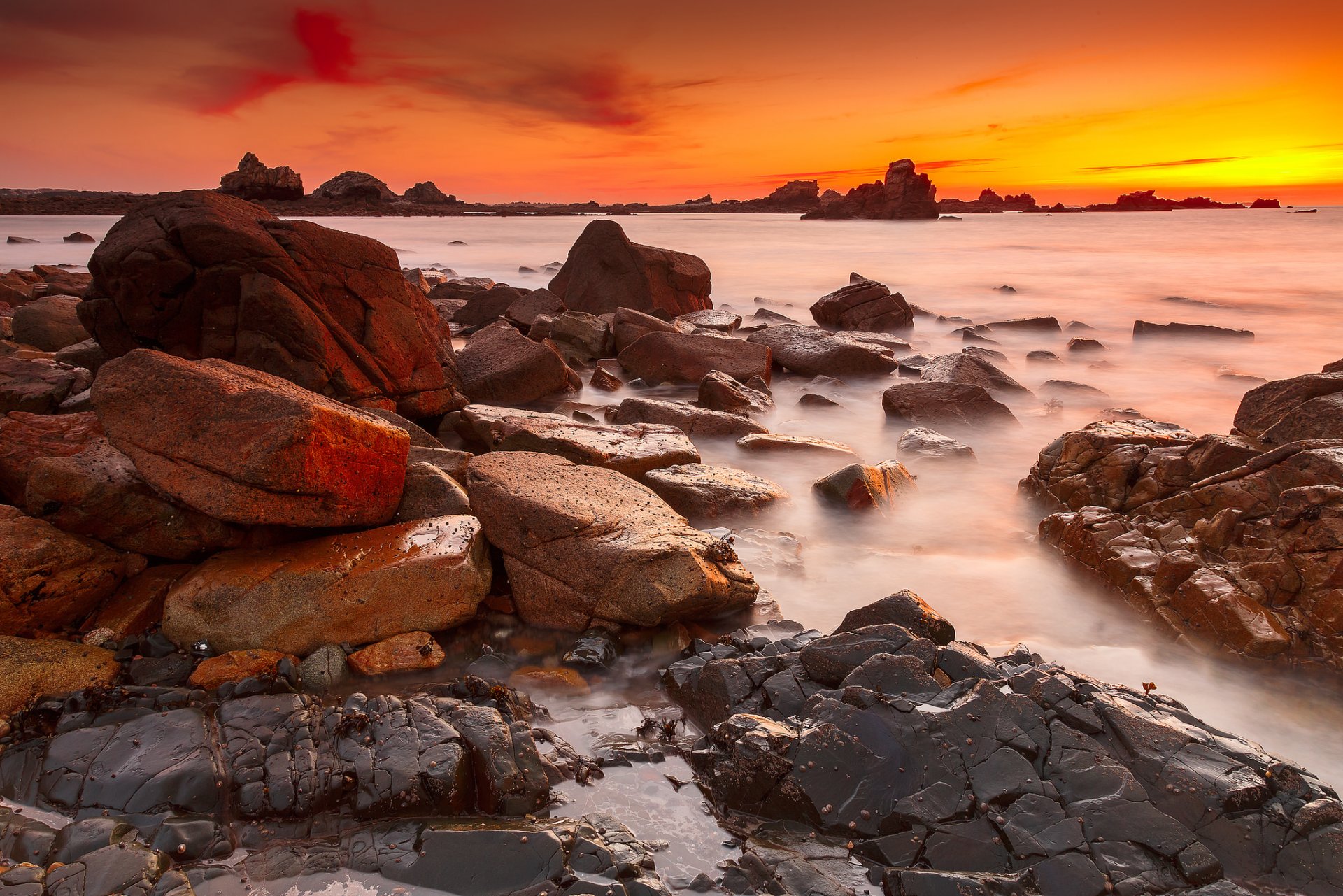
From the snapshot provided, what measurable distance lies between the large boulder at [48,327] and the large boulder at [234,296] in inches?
184

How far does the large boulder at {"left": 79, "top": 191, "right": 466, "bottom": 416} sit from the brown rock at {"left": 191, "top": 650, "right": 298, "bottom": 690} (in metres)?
3.26

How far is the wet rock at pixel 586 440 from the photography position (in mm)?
6652

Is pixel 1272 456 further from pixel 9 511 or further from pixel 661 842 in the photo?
pixel 9 511

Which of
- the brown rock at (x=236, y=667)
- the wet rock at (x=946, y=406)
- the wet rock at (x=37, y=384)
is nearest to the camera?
the brown rock at (x=236, y=667)

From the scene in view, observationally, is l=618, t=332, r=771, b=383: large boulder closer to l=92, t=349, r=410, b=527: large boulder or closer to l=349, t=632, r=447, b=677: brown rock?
l=92, t=349, r=410, b=527: large boulder

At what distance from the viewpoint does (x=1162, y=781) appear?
3020 millimetres

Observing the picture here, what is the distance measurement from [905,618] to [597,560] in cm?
179

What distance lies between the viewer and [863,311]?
54.9 feet

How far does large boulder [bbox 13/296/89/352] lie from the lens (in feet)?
34.6

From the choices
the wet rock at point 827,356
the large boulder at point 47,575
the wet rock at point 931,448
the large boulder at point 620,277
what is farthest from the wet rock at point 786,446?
the large boulder at point 620,277

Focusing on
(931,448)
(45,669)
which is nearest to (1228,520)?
(931,448)

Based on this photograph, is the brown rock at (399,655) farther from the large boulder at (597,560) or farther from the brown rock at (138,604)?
the brown rock at (138,604)

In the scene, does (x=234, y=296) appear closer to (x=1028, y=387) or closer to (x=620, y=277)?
(x=620, y=277)

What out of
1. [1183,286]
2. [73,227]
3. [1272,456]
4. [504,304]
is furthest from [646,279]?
[73,227]
